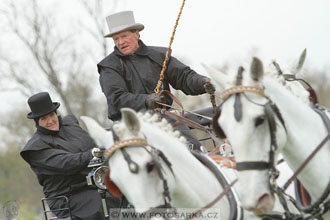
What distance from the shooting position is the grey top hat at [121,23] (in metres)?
6.19

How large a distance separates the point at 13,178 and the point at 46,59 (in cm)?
1537

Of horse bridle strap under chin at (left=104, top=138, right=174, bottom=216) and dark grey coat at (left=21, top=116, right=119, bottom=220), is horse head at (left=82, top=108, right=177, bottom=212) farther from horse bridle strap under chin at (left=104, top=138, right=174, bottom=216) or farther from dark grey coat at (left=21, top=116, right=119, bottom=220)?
dark grey coat at (left=21, top=116, right=119, bottom=220)

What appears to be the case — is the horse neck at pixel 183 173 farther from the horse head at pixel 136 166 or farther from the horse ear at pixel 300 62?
the horse ear at pixel 300 62

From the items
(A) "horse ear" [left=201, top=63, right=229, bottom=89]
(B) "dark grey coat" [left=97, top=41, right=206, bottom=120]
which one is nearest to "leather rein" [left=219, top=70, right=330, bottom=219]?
(A) "horse ear" [left=201, top=63, right=229, bottom=89]

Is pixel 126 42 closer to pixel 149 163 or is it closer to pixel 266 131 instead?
pixel 149 163

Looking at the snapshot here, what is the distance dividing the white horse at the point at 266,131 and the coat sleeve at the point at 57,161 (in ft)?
8.21

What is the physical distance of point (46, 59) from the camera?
22.0m

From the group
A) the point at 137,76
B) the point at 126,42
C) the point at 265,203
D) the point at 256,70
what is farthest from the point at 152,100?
the point at 265,203

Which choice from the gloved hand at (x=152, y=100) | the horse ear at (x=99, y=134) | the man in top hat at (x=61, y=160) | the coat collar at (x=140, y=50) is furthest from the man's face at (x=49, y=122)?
the horse ear at (x=99, y=134)

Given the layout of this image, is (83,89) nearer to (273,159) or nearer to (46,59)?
(46,59)

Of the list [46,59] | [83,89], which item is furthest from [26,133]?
[46,59]

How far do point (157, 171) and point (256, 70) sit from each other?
979 millimetres

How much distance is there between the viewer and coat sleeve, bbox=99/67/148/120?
19.3 feet

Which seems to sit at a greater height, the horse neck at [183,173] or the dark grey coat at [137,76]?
the dark grey coat at [137,76]
